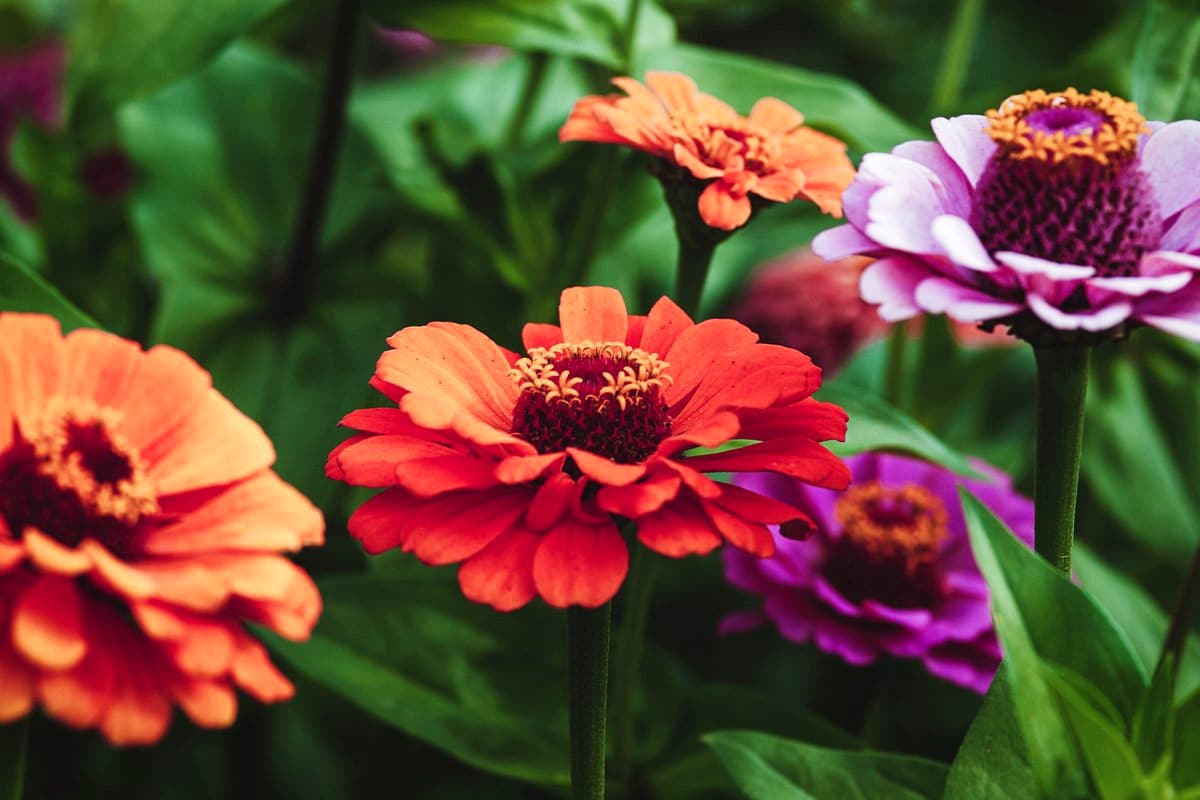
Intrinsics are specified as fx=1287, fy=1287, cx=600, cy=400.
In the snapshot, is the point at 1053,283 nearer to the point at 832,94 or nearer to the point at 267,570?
the point at 267,570

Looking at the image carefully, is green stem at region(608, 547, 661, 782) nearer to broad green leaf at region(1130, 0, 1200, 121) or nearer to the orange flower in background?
the orange flower in background

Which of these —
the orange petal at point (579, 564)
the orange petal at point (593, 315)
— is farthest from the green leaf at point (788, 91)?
the orange petal at point (579, 564)

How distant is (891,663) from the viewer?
1.81 feet

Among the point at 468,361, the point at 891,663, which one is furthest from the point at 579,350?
the point at 891,663

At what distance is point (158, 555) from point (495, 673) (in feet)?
0.88

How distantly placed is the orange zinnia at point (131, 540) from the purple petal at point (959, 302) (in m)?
0.16

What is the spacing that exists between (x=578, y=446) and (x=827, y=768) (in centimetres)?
13

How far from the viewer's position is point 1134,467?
2.40 feet

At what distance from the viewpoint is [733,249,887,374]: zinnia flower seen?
829 millimetres

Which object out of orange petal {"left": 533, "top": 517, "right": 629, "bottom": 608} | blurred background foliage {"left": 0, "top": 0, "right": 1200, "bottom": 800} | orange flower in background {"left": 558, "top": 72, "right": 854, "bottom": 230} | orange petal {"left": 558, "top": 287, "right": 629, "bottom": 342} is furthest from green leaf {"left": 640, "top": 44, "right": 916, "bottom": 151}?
orange petal {"left": 533, "top": 517, "right": 629, "bottom": 608}

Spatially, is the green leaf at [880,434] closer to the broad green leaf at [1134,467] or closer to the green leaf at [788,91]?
the green leaf at [788,91]

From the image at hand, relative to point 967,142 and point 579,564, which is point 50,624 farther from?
point 967,142

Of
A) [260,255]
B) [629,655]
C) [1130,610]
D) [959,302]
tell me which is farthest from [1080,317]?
[260,255]

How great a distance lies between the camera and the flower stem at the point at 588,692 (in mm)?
360
